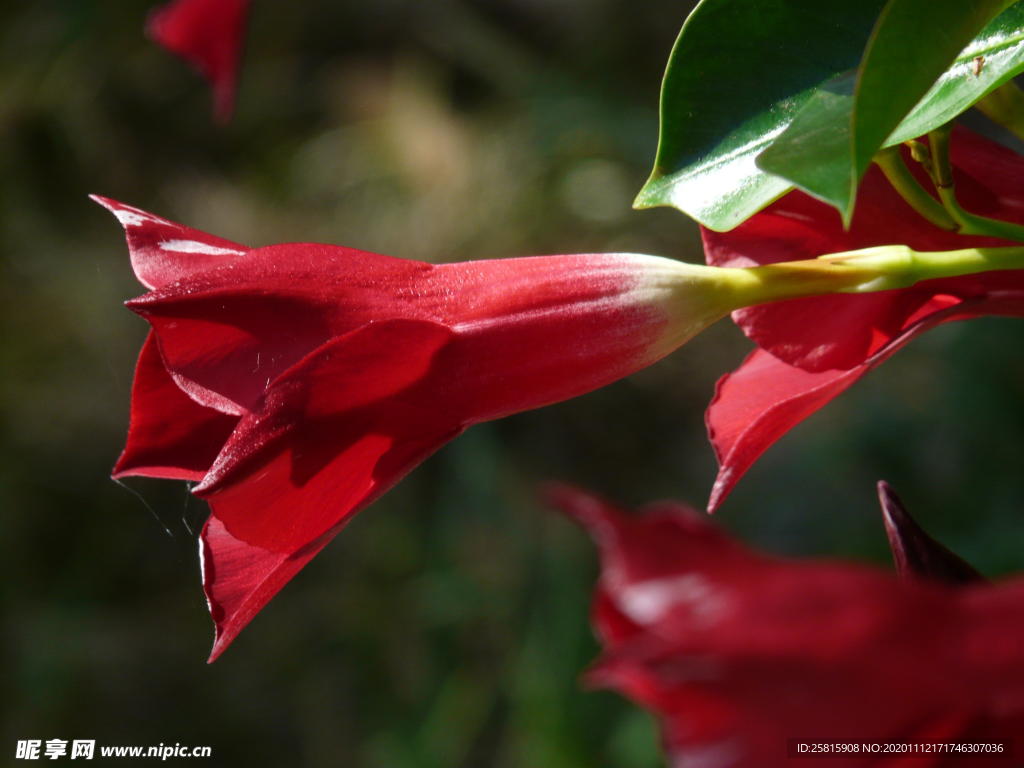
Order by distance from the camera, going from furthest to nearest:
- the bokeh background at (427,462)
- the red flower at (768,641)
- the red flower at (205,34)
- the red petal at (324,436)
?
the bokeh background at (427,462)
the red flower at (205,34)
the red petal at (324,436)
the red flower at (768,641)

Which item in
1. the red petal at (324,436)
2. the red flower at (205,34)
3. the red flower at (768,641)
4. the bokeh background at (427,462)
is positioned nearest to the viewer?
the red flower at (768,641)

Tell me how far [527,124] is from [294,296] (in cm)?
224

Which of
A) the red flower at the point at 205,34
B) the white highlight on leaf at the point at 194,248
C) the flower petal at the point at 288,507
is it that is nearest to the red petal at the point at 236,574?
the flower petal at the point at 288,507

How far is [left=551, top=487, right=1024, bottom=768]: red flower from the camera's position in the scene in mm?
168

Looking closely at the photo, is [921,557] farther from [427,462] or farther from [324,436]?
[427,462]

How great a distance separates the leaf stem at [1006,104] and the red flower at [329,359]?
126 millimetres

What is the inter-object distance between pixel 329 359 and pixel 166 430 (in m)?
0.10

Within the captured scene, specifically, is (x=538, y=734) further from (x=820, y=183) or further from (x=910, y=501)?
(x=820, y=183)

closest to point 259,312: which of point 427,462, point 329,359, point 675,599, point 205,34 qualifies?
point 329,359

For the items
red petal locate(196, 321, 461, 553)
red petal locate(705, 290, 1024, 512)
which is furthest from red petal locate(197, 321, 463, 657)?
red petal locate(705, 290, 1024, 512)

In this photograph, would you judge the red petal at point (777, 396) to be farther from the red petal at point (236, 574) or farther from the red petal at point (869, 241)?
the red petal at point (236, 574)

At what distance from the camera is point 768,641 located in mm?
168

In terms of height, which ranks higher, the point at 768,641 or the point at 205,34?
the point at 205,34

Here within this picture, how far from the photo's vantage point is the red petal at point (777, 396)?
34 cm
